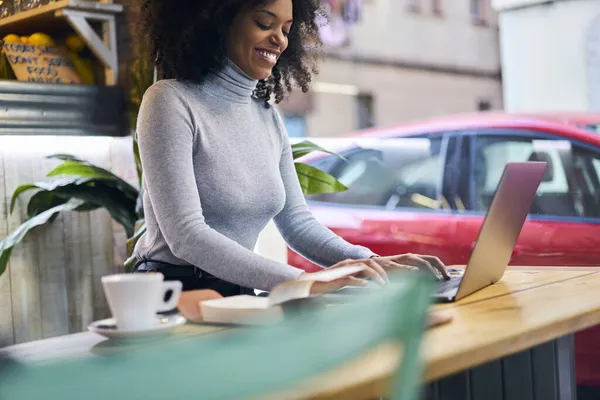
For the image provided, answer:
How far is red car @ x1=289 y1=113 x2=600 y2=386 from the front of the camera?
3047 mm

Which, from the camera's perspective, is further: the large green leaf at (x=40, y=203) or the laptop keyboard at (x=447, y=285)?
the large green leaf at (x=40, y=203)

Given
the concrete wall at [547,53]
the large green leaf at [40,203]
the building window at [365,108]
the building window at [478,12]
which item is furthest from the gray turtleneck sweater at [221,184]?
the building window at [365,108]

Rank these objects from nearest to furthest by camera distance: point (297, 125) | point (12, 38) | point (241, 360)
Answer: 1. point (241, 360)
2. point (12, 38)
3. point (297, 125)

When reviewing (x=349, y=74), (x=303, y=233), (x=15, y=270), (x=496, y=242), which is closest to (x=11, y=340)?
(x=15, y=270)

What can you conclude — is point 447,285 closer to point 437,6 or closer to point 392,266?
point 392,266

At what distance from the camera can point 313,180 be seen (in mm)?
2912

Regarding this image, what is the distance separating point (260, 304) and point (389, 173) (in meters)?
2.38

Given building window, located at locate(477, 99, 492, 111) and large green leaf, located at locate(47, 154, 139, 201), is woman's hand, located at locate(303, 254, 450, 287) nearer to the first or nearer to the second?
large green leaf, located at locate(47, 154, 139, 201)

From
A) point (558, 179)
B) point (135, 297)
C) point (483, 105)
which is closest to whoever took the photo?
point (135, 297)

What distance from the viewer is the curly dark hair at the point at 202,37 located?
186cm

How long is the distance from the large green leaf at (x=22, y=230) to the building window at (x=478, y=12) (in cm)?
353

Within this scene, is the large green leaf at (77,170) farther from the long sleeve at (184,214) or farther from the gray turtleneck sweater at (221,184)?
the long sleeve at (184,214)

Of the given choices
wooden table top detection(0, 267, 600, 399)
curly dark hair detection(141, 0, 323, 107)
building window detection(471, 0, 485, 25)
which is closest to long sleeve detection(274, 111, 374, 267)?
curly dark hair detection(141, 0, 323, 107)

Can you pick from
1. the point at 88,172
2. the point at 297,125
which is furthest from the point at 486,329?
the point at 297,125
